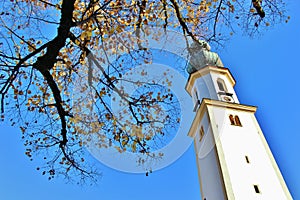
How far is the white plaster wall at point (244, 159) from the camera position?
49.7 ft

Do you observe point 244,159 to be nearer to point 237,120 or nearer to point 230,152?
point 230,152

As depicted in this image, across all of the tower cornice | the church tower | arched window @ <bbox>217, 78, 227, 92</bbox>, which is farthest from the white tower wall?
the tower cornice

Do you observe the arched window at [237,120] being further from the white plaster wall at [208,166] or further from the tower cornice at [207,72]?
the tower cornice at [207,72]

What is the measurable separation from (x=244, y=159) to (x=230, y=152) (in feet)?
3.06

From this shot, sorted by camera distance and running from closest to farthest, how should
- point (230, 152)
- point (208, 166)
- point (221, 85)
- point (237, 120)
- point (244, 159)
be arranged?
point (244, 159), point (230, 152), point (208, 166), point (237, 120), point (221, 85)

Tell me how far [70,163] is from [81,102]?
1.51 m

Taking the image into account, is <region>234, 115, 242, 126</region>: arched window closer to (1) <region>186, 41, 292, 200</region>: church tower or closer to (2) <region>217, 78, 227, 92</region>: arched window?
(1) <region>186, 41, 292, 200</region>: church tower

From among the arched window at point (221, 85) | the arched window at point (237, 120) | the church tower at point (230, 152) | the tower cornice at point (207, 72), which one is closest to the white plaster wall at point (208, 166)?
the church tower at point (230, 152)

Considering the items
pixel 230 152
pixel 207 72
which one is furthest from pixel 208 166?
pixel 207 72

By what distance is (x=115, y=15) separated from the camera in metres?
5.72

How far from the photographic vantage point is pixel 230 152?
17.0 meters

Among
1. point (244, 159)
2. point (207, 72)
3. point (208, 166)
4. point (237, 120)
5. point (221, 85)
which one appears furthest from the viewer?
point (207, 72)

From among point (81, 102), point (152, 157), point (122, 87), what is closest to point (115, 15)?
point (122, 87)

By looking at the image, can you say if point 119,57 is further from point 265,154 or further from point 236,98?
point 236,98
